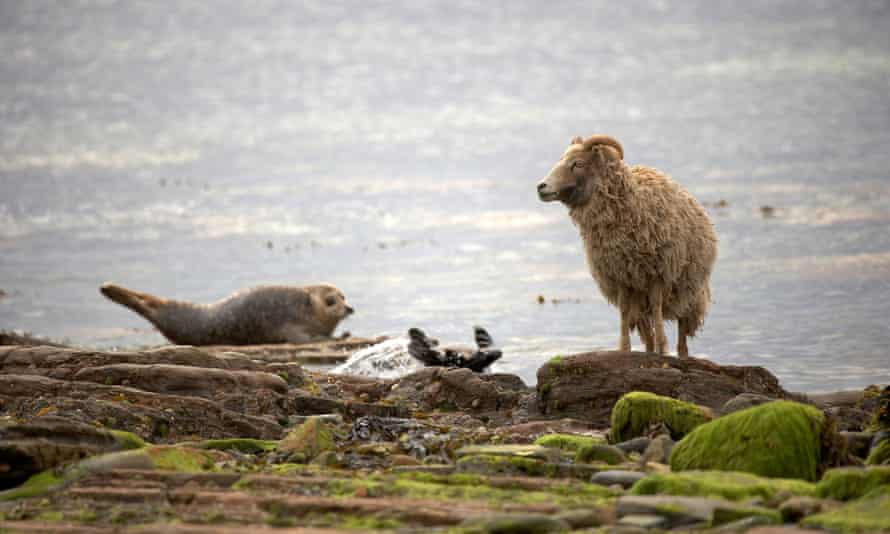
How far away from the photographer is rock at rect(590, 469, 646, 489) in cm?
877

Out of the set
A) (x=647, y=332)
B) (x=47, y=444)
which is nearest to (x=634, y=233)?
(x=647, y=332)

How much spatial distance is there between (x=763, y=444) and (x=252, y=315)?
12.1 m

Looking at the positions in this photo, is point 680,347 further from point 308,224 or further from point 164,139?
point 164,139

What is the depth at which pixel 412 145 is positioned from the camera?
48.5 meters

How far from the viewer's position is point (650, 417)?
1046 centimetres

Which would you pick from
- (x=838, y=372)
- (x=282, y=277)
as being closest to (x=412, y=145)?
(x=282, y=277)

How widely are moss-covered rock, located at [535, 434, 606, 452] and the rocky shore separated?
0.07ft

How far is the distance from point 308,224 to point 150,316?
13.2m

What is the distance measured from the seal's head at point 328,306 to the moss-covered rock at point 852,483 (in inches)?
479

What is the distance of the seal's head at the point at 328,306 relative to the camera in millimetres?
19891

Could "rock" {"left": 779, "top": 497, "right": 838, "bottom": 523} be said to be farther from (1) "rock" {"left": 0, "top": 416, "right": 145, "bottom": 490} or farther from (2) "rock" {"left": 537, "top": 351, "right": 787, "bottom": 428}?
(1) "rock" {"left": 0, "top": 416, "right": 145, "bottom": 490}

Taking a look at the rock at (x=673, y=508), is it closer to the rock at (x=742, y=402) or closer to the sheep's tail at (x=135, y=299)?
the rock at (x=742, y=402)

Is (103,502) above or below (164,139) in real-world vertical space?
below

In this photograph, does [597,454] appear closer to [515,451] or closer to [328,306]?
[515,451]
